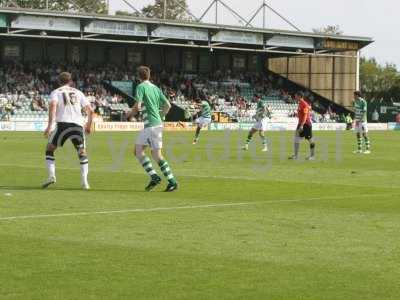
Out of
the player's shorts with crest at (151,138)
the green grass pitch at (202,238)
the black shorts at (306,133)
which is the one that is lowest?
the green grass pitch at (202,238)

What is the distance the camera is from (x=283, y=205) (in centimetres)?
1487

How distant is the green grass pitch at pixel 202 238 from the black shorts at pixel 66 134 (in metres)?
0.83

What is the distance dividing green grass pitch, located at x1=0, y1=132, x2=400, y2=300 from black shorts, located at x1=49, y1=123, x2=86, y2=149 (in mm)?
833

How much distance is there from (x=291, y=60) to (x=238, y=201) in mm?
71572

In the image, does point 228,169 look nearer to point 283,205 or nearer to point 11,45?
point 283,205

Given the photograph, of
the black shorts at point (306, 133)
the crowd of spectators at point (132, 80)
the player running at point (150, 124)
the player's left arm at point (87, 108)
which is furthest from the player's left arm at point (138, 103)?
the crowd of spectators at point (132, 80)

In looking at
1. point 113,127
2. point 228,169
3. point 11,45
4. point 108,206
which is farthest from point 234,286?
point 11,45

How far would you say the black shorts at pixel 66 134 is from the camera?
57.1 feet

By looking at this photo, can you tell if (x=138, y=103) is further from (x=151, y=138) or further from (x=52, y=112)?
(x=52, y=112)

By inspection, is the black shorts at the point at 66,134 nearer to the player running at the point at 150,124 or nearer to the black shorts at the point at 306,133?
the player running at the point at 150,124

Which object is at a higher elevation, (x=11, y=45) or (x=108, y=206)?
(x=11, y=45)

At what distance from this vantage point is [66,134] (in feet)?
57.3

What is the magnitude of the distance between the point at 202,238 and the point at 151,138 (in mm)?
6460

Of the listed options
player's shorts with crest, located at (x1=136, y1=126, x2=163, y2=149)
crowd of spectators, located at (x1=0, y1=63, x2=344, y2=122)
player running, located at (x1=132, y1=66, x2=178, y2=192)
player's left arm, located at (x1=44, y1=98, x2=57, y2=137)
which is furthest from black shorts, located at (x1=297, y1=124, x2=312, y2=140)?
crowd of spectators, located at (x1=0, y1=63, x2=344, y2=122)
